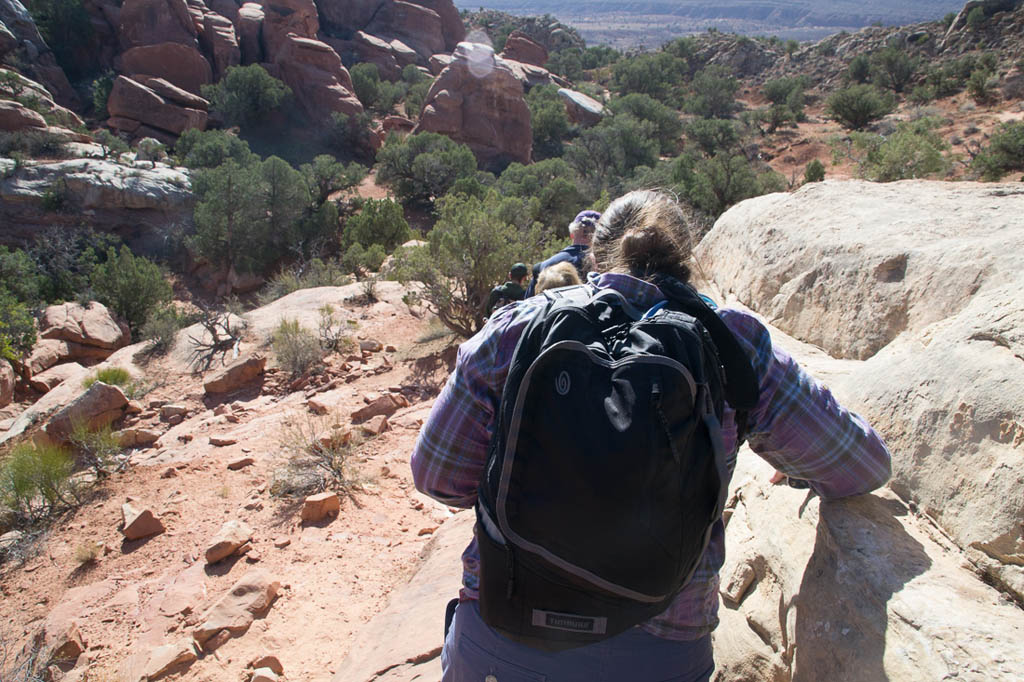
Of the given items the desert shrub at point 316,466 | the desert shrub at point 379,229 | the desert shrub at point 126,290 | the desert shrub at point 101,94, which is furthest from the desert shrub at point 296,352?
the desert shrub at point 101,94

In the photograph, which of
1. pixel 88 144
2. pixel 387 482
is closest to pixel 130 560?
pixel 387 482

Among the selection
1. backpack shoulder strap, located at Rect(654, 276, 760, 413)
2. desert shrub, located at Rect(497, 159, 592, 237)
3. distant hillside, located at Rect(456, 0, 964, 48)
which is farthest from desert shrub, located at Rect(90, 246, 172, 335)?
distant hillside, located at Rect(456, 0, 964, 48)

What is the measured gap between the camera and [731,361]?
1093 mm

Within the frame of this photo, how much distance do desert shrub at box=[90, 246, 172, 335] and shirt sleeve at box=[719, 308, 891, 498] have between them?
12760mm

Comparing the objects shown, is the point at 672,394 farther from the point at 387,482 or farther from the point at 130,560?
the point at 130,560

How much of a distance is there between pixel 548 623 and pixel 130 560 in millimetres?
3834

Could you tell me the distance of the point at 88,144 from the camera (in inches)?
756

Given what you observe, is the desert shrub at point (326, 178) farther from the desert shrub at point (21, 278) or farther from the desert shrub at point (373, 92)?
the desert shrub at point (373, 92)

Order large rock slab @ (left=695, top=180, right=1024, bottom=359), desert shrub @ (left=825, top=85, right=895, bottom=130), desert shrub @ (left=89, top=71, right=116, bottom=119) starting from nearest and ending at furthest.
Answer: large rock slab @ (left=695, top=180, right=1024, bottom=359) → desert shrub @ (left=825, top=85, right=895, bottom=130) → desert shrub @ (left=89, top=71, right=116, bottom=119)

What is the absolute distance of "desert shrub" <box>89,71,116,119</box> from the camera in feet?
78.7

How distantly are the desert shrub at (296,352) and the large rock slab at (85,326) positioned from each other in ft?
18.6

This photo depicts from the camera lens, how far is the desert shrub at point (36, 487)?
14.3 feet

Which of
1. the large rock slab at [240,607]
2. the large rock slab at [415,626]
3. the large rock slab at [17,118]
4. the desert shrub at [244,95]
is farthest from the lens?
the desert shrub at [244,95]

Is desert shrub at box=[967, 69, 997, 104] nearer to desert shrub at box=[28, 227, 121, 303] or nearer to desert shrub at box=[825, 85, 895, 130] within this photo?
desert shrub at box=[825, 85, 895, 130]
